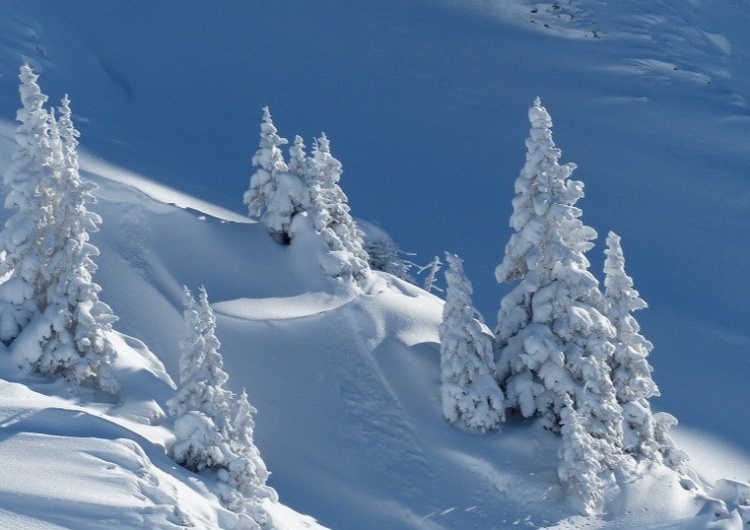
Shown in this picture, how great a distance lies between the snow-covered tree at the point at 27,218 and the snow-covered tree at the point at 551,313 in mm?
13008

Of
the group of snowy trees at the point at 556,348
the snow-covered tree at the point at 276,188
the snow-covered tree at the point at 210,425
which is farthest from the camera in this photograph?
the snow-covered tree at the point at 276,188

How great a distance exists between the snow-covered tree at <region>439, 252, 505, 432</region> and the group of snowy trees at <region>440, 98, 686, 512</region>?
3 cm

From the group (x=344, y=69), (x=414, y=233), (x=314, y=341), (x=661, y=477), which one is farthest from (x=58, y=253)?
(x=344, y=69)

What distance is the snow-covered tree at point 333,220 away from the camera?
122 feet

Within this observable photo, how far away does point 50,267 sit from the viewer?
30.1 metres

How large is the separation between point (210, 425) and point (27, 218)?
7285 millimetres

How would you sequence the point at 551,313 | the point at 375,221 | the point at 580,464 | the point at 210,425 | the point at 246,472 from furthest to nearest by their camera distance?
the point at 375,221 → the point at 551,313 → the point at 580,464 → the point at 210,425 → the point at 246,472

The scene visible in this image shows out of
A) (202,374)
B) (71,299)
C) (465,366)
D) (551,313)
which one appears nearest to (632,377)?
(551,313)

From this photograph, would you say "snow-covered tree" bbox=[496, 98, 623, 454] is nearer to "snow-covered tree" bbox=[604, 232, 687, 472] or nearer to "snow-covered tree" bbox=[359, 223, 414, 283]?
"snow-covered tree" bbox=[604, 232, 687, 472]

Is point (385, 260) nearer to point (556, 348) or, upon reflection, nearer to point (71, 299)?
point (556, 348)

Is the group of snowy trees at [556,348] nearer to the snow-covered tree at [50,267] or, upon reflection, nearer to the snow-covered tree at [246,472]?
the snow-covered tree at [246,472]

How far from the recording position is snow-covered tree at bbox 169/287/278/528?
2734 cm

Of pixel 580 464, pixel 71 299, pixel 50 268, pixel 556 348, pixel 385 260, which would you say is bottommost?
pixel 580 464

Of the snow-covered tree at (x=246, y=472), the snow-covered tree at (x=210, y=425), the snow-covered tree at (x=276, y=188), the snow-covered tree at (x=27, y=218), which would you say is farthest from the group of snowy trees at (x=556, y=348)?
the snow-covered tree at (x=27, y=218)
